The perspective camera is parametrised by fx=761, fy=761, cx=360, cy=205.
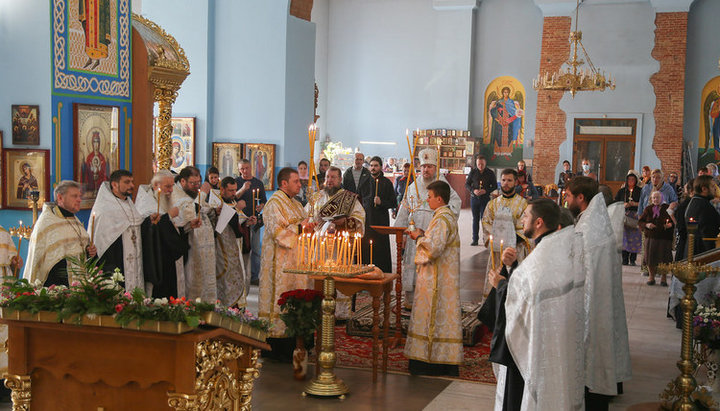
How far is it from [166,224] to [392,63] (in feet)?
63.4

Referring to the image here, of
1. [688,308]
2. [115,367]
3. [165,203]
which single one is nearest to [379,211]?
[165,203]

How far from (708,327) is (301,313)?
3252 mm

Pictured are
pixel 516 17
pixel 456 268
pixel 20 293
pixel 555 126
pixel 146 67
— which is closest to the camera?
pixel 20 293

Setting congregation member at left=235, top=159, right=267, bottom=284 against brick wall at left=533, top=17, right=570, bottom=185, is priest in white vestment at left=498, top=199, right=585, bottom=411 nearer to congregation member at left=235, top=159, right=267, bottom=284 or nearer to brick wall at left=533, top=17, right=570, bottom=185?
congregation member at left=235, top=159, right=267, bottom=284

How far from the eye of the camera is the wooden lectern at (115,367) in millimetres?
3402

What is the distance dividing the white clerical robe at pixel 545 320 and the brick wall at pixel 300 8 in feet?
28.5

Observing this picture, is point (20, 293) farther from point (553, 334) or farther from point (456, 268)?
point (456, 268)

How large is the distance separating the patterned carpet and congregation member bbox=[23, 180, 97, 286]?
2581mm

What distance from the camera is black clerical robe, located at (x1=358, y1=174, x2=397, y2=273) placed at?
998 centimetres

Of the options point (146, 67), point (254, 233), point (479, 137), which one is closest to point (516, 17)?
point (479, 137)

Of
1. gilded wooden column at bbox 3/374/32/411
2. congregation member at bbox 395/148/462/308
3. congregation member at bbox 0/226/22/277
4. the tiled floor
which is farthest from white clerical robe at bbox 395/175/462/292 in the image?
gilded wooden column at bbox 3/374/32/411

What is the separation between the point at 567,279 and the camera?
13.5ft

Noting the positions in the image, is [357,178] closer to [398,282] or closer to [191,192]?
[191,192]

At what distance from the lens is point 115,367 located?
11.5ft
